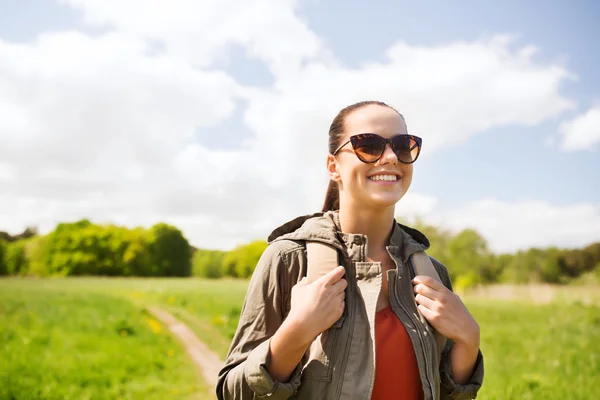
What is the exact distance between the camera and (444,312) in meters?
2.02

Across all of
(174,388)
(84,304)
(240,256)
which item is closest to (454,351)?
(174,388)

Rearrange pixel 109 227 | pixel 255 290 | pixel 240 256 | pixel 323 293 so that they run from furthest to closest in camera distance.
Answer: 1. pixel 240 256
2. pixel 109 227
3. pixel 255 290
4. pixel 323 293

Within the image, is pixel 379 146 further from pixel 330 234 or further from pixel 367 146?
pixel 330 234

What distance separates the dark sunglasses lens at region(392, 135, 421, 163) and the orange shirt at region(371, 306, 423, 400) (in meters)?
0.75

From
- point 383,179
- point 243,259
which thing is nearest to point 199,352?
point 383,179

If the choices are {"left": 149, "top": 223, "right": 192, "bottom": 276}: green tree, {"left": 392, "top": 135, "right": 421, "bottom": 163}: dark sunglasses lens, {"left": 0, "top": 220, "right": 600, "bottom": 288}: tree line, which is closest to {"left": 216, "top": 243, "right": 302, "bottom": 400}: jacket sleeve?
{"left": 392, "top": 135, "right": 421, "bottom": 163}: dark sunglasses lens

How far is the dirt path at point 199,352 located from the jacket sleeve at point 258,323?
6.77 meters

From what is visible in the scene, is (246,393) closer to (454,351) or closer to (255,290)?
(255,290)

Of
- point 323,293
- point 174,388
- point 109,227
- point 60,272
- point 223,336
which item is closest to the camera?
point 323,293

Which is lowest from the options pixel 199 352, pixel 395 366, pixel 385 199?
pixel 199 352

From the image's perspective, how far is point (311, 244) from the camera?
6.81 ft

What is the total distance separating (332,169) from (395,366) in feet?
Answer: 3.11

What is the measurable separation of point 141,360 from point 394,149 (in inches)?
347

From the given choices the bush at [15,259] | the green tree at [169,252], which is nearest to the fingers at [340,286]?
the green tree at [169,252]
